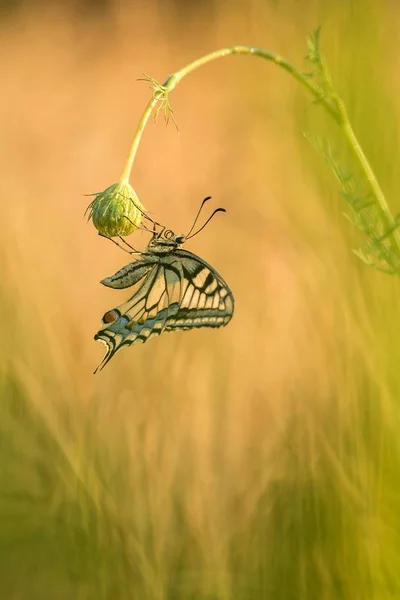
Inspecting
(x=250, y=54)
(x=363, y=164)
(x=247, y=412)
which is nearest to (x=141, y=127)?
(x=250, y=54)

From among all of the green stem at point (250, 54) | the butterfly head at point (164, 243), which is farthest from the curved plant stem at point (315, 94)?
the butterfly head at point (164, 243)

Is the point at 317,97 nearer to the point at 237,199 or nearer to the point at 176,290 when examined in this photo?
the point at 176,290

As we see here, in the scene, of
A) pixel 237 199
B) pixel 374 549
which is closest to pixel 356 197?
pixel 374 549

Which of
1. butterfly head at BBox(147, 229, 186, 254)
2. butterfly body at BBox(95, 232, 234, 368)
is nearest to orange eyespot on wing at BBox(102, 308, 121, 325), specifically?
butterfly body at BBox(95, 232, 234, 368)

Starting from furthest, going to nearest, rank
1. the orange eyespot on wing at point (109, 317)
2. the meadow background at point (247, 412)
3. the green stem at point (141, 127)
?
1. the meadow background at point (247, 412)
2. the orange eyespot on wing at point (109, 317)
3. the green stem at point (141, 127)

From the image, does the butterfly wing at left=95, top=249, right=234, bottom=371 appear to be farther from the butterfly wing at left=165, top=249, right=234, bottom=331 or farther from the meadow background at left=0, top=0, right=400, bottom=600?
the meadow background at left=0, top=0, right=400, bottom=600

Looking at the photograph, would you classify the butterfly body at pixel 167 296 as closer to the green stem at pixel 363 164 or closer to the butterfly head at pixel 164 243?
the butterfly head at pixel 164 243
